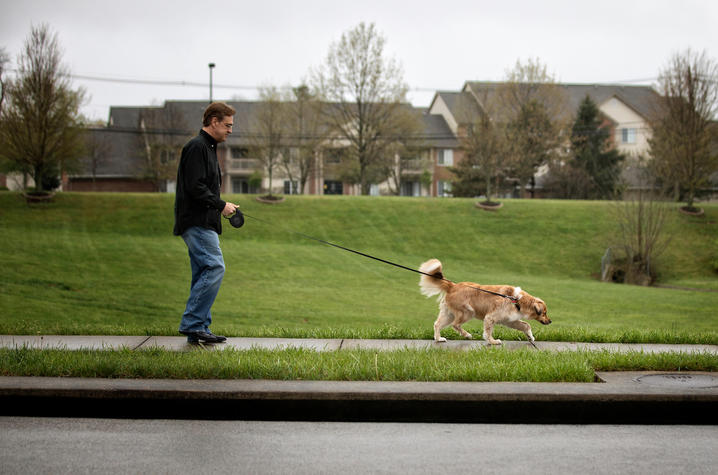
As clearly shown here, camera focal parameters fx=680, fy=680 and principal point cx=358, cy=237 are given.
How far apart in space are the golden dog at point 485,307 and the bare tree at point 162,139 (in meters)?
45.2

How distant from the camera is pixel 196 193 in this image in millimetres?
6961

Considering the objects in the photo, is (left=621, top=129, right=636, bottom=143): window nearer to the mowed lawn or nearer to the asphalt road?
the mowed lawn

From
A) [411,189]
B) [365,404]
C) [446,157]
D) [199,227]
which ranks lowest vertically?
[365,404]

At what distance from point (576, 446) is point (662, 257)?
86.1 feet

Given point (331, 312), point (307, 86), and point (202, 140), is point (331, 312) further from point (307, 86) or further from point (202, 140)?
point (307, 86)

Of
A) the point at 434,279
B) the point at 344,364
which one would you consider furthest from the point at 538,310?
the point at 344,364

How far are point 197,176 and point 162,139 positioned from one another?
154 feet

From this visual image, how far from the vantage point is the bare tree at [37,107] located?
30750 mm

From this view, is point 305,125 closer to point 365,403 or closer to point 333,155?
point 333,155

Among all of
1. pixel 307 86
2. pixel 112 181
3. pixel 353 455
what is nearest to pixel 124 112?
pixel 112 181

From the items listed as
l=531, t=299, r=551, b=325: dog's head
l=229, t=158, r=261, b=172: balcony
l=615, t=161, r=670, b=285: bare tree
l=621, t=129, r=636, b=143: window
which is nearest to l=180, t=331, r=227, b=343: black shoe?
l=531, t=299, r=551, b=325: dog's head

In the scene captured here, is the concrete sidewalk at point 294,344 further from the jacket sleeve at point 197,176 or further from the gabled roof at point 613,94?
the gabled roof at point 613,94

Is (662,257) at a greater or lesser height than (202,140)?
lesser

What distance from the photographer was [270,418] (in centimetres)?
511
